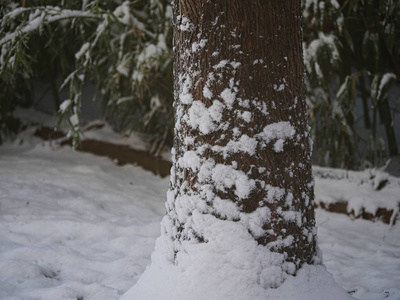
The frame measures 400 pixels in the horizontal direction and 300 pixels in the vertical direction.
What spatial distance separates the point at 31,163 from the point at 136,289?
379cm

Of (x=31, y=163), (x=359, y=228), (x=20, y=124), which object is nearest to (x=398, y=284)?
(x=359, y=228)

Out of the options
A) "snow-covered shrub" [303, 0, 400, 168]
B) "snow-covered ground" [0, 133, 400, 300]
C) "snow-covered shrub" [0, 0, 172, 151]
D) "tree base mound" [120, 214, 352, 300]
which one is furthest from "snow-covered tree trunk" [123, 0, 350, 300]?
"snow-covered shrub" [303, 0, 400, 168]

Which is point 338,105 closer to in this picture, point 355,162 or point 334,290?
point 355,162

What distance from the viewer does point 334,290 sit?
1790 mm

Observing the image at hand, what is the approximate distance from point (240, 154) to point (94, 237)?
6.36 ft

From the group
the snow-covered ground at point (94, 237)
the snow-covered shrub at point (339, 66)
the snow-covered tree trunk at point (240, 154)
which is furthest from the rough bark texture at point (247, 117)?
the snow-covered shrub at point (339, 66)

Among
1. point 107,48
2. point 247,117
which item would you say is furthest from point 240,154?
point 107,48

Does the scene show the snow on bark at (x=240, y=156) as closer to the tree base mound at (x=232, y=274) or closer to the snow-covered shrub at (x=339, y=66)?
the tree base mound at (x=232, y=274)

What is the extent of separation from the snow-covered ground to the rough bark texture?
0.93 metres

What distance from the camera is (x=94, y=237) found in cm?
316

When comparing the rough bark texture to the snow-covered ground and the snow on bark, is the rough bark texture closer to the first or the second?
the snow on bark

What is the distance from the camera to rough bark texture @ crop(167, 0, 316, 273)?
1.68 m

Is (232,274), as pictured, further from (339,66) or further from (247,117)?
(339,66)

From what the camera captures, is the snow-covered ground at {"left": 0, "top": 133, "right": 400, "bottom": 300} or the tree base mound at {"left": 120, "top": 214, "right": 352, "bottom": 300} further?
the snow-covered ground at {"left": 0, "top": 133, "right": 400, "bottom": 300}
